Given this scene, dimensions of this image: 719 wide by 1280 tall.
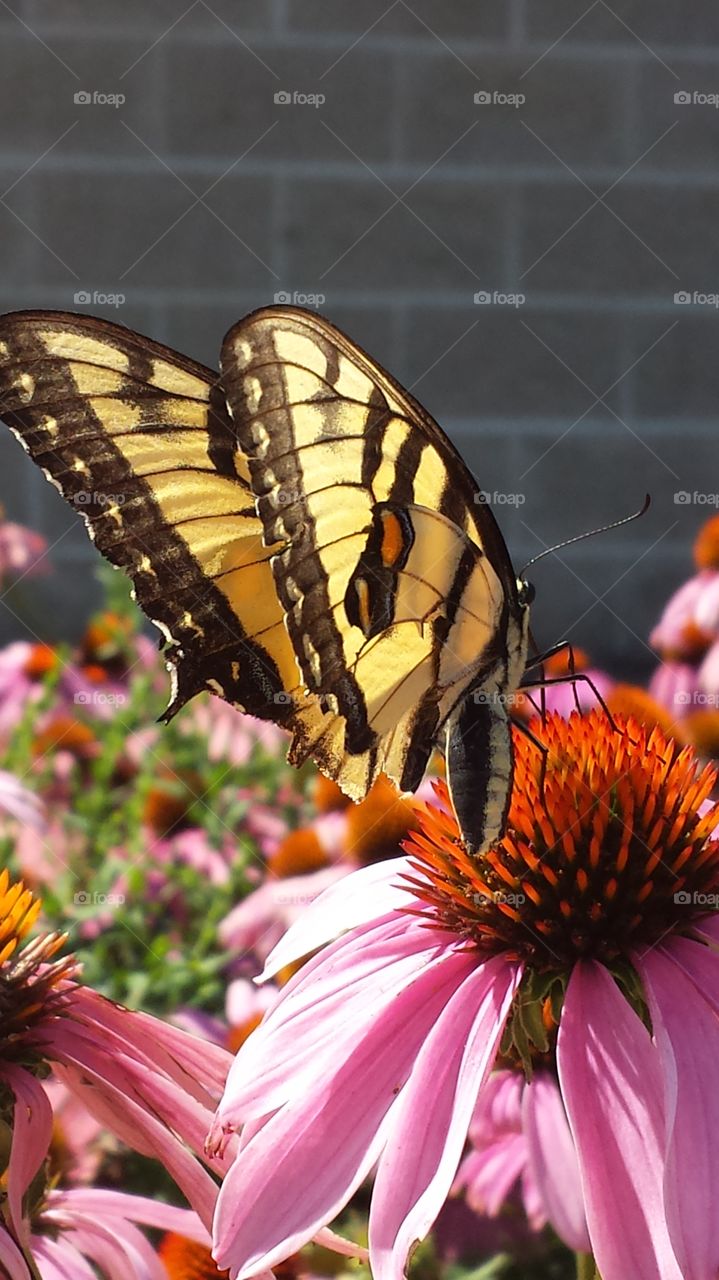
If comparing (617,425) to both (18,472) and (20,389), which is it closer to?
(18,472)

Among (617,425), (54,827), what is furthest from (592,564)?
(54,827)

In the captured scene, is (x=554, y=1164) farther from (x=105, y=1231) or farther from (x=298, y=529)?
(x=298, y=529)
